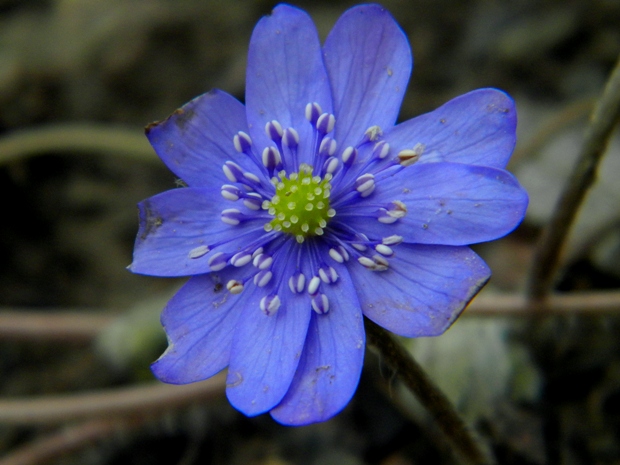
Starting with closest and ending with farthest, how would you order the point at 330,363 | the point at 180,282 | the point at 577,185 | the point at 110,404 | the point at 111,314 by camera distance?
1. the point at 330,363
2. the point at 577,185
3. the point at 110,404
4. the point at 111,314
5. the point at 180,282

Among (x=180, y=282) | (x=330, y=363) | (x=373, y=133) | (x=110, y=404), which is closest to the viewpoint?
(x=330, y=363)

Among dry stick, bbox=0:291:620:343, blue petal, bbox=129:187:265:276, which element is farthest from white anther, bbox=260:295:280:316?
dry stick, bbox=0:291:620:343

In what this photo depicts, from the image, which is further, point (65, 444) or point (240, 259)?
point (65, 444)

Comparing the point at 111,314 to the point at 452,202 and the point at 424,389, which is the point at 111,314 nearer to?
the point at 424,389

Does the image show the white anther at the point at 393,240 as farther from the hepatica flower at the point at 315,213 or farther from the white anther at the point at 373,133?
the white anther at the point at 373,133

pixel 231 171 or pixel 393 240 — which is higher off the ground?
pixel 231 171

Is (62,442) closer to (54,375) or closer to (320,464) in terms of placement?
(54,375)

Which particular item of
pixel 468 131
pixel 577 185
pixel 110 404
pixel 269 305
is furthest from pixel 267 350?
pixel 110 404

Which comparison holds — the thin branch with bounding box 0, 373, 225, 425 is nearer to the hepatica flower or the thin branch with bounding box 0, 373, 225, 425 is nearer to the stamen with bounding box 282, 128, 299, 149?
the hepatica flower
